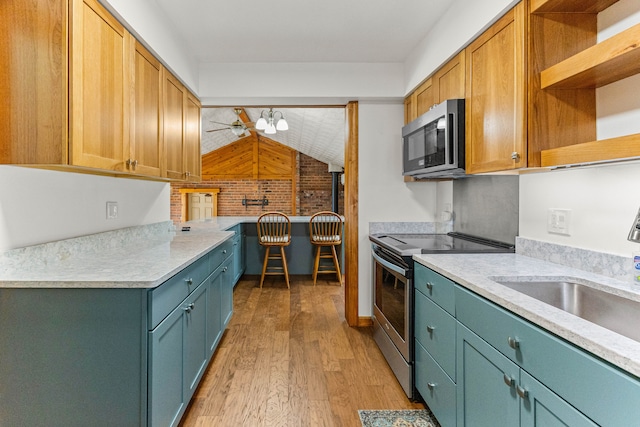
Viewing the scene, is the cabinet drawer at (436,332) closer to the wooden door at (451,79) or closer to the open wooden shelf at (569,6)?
the wooden door at (451,79)

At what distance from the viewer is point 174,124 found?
254 centimetres

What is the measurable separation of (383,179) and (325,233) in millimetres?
1939

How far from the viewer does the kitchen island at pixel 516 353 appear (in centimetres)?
82

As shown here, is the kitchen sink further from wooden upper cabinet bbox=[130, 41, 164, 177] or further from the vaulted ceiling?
the vaulted ceiling

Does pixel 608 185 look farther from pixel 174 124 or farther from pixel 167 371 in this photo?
pixel 174 124

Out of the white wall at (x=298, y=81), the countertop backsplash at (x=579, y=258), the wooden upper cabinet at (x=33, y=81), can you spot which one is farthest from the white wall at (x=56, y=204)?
the countertop backsplash at (x=579, y=258)

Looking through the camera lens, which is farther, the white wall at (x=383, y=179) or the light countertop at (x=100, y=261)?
the white wall at (x=383, y=179)

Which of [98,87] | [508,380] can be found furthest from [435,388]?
[98,87]

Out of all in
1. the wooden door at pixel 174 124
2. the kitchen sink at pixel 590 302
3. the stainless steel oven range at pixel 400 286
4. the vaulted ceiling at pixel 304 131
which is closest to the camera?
the kitchen sink at pixel 590 302

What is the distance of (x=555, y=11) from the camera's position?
1.55 meters

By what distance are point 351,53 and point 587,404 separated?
8.77ft

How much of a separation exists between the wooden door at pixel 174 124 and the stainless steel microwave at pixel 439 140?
1658 mm

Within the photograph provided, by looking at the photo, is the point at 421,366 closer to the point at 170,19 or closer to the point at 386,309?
the point at 386,309

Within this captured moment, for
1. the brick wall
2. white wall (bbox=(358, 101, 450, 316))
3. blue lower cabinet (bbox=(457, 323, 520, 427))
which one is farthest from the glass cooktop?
the brick wall
